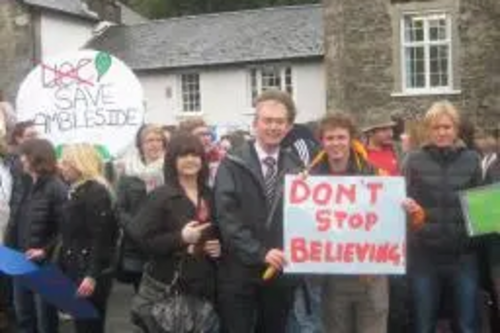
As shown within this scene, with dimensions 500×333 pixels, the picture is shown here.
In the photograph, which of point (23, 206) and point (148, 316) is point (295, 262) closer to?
point (148, 316)

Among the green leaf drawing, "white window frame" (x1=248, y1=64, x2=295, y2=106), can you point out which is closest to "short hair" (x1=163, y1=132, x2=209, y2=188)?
the green leaf drawing

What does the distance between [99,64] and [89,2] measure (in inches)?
1408

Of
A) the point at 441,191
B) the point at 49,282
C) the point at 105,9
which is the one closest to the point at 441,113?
the point at 441,191

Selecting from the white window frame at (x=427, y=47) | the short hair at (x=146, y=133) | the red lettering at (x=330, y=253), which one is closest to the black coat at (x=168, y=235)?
the red lettering at (x=330, y=253)

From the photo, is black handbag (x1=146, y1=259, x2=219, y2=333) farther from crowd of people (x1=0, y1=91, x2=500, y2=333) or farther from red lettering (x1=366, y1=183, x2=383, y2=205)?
red lettering (x1=366, y1=183, x2=383, y2=205)

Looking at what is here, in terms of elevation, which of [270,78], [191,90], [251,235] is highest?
[270,78]

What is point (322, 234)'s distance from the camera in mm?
6066

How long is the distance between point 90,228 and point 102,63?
3.17 m

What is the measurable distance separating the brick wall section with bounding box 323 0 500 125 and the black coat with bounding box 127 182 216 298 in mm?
20904

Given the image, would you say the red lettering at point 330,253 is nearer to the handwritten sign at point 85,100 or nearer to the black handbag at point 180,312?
the black handbag at point 180,312

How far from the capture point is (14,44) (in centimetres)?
3788

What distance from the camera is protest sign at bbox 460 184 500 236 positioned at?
6.43 meters

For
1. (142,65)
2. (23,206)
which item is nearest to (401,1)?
(142,65)

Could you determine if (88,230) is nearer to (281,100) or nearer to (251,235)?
(251,235)
